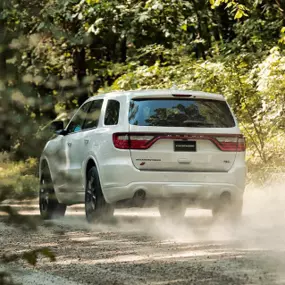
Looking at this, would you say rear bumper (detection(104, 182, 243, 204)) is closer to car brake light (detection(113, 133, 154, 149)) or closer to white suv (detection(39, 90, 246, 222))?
white suv (detection(39, 90, 246, 222))

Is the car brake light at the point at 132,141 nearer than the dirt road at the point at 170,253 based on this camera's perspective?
No

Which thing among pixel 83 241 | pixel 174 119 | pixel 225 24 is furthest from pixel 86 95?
pixel 225 24

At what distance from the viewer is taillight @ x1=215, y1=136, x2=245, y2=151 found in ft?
37.3

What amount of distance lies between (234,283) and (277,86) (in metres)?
11.2

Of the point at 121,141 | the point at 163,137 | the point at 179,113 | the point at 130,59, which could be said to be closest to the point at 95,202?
the point at 121,141

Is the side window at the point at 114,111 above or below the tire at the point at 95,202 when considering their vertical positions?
above

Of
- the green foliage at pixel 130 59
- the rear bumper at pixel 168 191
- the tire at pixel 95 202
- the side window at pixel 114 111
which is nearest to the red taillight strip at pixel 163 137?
the side window at pixel 114 111

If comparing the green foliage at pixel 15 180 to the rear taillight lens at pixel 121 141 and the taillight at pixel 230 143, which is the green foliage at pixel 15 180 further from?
the taillight at pixel 230 143

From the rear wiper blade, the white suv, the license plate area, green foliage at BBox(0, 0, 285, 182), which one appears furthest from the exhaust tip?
green foliage at BBox(0, 0, 285, 182)

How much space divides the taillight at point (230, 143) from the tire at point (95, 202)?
1541 millimetres

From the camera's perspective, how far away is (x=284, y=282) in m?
6.73

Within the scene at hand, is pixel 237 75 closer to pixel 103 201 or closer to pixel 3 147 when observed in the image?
pixel 103 201

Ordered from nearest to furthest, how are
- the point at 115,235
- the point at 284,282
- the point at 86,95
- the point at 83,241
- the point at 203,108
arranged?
the point at 86,95 → the point at 284,282 → the point at 83,241 → the point at 115,235 → the point at 203,108

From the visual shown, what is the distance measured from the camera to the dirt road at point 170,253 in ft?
23.6
